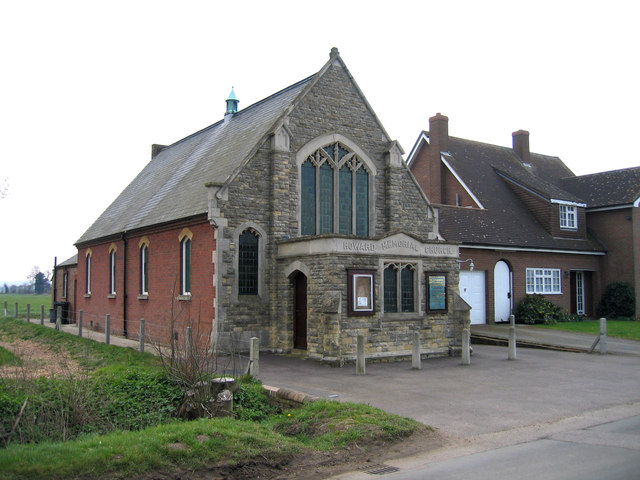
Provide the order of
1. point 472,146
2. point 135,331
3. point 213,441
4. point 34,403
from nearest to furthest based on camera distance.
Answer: point 213,441 < point 34,403 < point 135,331 < point 472,146

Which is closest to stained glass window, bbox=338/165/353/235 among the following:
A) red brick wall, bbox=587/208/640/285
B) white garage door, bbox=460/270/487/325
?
white garage door, bbox=460/270/487/325

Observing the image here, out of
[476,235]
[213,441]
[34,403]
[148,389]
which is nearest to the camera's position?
[213,441]

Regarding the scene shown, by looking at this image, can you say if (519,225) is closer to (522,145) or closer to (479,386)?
(522,145)

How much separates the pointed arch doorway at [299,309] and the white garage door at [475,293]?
1046 cm

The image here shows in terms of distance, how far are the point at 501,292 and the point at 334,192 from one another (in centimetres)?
1150

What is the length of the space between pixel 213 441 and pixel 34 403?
2976 mm

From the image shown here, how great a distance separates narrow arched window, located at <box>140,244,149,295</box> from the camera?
82.8 ft

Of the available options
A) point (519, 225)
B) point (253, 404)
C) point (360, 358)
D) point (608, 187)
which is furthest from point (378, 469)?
point (608, 187)

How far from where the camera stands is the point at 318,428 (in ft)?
31.5

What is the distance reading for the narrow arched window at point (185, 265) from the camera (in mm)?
21719

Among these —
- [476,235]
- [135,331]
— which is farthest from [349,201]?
[135,331]

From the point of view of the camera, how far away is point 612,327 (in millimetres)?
27766

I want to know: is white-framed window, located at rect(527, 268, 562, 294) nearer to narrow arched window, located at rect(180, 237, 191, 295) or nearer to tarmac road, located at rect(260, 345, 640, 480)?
tarmac road, located at rect(260, 345, 640, 480)

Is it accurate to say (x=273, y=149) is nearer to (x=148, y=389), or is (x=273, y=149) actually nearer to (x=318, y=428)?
(x=148, y=389)
